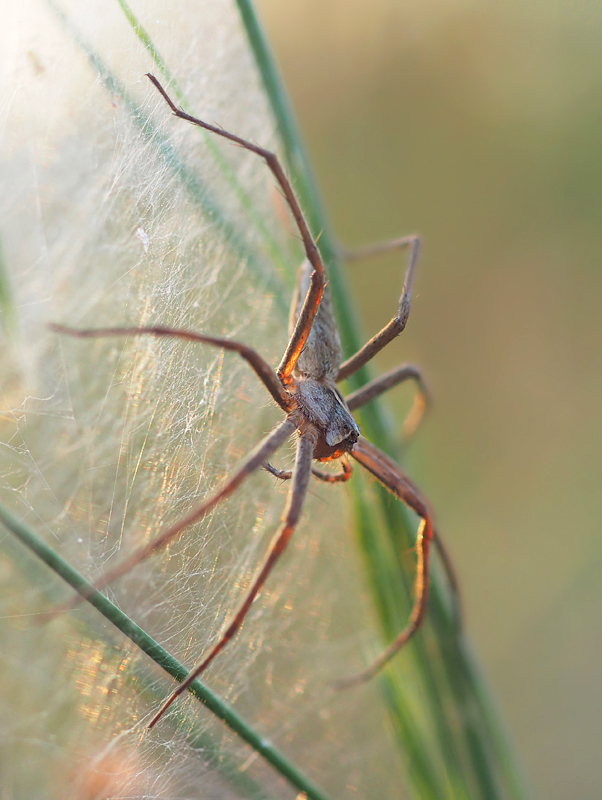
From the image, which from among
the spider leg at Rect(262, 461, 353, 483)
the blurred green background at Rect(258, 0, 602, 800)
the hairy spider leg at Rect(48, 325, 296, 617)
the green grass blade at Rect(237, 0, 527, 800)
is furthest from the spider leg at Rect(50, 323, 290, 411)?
the blurred green background at Rect(258, 0, 602, 800)

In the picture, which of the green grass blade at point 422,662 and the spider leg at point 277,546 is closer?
the spider leg at point 277,546

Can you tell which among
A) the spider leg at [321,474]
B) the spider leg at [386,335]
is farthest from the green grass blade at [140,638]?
the spider leg at [386,335]

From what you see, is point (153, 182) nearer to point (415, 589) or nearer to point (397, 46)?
point (415, 589)

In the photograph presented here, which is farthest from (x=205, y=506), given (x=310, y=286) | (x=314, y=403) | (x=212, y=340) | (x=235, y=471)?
Result: (x=310, y=286)

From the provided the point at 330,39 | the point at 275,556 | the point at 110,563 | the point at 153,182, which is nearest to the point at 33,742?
the point at 110,563

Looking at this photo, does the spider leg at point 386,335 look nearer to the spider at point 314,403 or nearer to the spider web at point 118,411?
the spider at point 314,403
